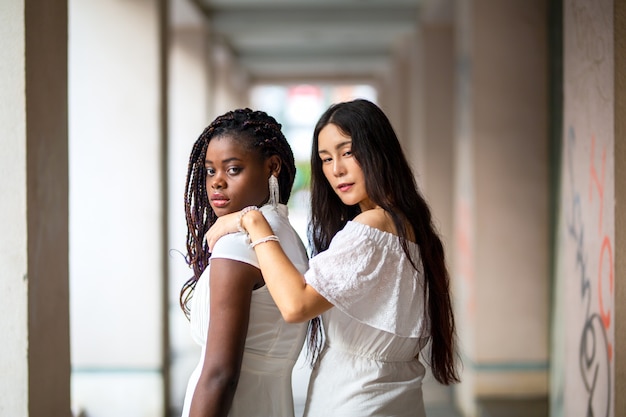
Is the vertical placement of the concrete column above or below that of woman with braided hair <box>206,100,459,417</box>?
above

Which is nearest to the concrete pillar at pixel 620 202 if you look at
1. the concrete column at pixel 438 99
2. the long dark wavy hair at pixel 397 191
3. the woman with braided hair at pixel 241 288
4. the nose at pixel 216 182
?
the long dark wavy hair at pixel 397 191

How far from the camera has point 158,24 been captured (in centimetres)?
567

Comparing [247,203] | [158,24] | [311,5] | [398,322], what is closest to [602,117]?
[398,322]

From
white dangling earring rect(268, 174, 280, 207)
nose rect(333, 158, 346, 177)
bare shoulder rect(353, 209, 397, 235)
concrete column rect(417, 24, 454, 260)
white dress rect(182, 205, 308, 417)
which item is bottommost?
white dress rect(182, 205, 308, 417)

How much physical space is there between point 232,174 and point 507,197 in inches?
166

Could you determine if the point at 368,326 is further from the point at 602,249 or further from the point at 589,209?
the point at 589,209

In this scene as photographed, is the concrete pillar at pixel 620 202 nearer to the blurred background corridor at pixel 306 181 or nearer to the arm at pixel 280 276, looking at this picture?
the blurred background corridor at pixel 306 181

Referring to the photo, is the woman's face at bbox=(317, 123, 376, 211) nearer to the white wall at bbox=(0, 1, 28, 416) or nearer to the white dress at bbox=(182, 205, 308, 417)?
the white dress at bbox=(182, 205, 308, 417)

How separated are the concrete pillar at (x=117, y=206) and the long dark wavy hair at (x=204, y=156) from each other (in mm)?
3458

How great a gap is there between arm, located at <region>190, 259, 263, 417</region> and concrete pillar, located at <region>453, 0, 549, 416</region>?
4249mm

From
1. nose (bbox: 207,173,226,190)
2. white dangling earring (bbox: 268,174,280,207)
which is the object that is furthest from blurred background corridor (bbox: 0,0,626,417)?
white dangling earring (bbox: 268,174,280,207)

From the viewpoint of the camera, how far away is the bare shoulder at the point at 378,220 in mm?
2088

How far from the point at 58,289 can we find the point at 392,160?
4.73 ft

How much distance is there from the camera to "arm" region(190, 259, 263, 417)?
6.12 ft
